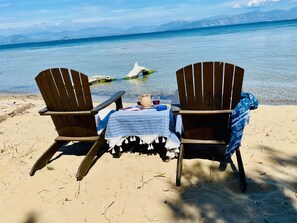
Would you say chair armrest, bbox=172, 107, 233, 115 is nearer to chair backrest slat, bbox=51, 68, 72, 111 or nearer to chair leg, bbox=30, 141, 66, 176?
chair backrest slat, bbox=51, 68, 72, 111

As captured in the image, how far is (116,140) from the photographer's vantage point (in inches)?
147

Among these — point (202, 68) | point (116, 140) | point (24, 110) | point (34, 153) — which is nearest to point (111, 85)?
point (24, 110)

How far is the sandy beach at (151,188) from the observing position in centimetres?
271

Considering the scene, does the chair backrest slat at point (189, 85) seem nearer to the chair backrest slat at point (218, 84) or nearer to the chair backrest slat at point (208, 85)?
the chair backrest slat at point (208, 85)

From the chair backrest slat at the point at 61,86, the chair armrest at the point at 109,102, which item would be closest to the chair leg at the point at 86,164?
the chair armrest at the point at 109,102

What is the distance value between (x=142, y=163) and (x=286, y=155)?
1862 millimetres

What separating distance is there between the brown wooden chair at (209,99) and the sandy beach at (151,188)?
244 millimetres

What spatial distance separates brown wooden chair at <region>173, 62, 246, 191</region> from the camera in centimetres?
308

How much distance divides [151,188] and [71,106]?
55.7 inches

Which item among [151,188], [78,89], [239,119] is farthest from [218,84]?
[78,89]

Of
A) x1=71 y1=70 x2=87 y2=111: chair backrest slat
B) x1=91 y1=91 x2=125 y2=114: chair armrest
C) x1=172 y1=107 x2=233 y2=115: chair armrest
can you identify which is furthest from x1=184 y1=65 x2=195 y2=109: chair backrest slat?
x1=71 y1=70 x2=87 y2=111: chair backrest slat

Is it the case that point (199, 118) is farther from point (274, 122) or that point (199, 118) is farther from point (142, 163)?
point (274, 122)

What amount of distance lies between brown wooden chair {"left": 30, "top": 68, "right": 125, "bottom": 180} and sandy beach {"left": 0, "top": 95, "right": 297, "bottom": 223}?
31cm

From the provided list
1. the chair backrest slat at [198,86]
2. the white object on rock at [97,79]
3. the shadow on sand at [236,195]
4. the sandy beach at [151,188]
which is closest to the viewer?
the shadow on sand at [236,195]
